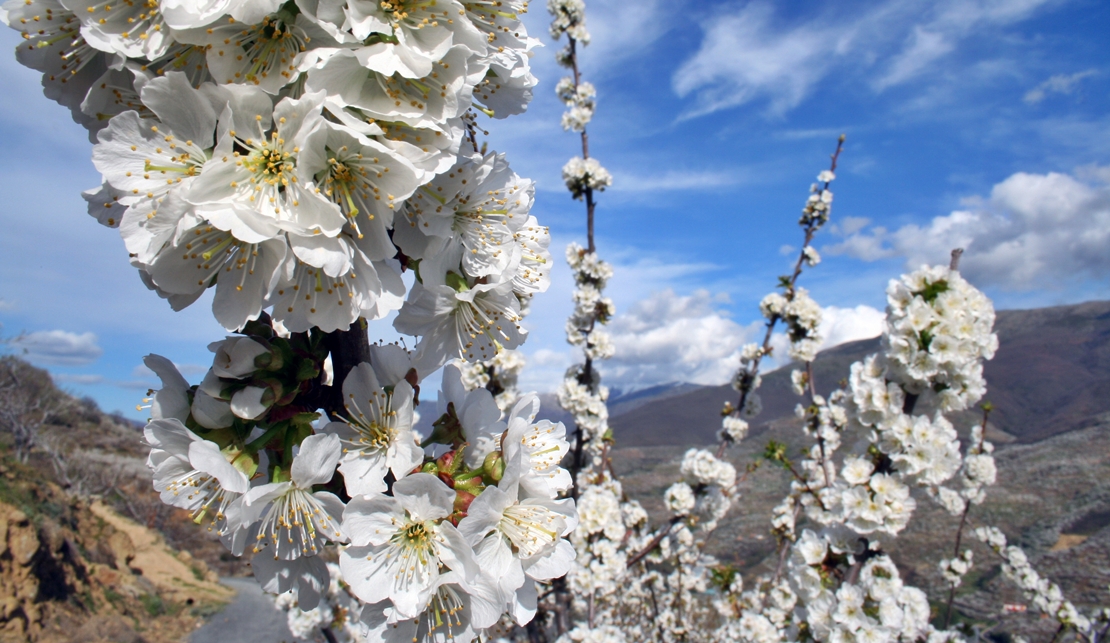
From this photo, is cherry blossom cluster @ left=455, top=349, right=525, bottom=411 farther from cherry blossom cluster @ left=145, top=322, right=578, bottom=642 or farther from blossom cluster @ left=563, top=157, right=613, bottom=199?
cherry blossom cluster @ left=145, top=322, right=578, bottom=642

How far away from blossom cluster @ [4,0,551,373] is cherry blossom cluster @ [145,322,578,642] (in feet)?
0.71

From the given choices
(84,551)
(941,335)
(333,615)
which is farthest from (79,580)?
(941,335)

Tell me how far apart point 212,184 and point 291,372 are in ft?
1.47

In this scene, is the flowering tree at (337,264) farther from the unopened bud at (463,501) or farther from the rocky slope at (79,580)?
the rocky slope at (79,580)

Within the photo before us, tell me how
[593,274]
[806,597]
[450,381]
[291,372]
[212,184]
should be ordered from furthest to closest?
[593,274]
[806,597]
[450,381]
[291,372]
[212,184]

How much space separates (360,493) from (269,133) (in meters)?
0.77

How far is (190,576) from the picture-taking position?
17.7m

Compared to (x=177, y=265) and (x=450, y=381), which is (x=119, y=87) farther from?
(x=450, y=381)

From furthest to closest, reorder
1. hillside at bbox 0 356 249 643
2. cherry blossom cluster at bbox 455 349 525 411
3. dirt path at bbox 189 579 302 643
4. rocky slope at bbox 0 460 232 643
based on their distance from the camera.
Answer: dirt path at bbox 189 579 302 643 < hillside at bbox 0 356 249 643 < rocky slope at bbox 0 460 232 643 < cherry blossom cluster at bbox 455 349 525 411

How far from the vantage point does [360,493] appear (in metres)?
1.28

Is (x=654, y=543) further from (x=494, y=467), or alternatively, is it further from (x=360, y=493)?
(x=360, y=493)

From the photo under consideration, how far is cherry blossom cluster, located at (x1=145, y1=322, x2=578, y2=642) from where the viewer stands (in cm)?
119

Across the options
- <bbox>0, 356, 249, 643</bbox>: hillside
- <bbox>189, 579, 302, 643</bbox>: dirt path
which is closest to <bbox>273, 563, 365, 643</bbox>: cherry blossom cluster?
<bbox>0, 356, 249, 643</bbox>: hillside

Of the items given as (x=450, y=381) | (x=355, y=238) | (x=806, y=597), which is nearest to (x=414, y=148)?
(x=355, y=238)
